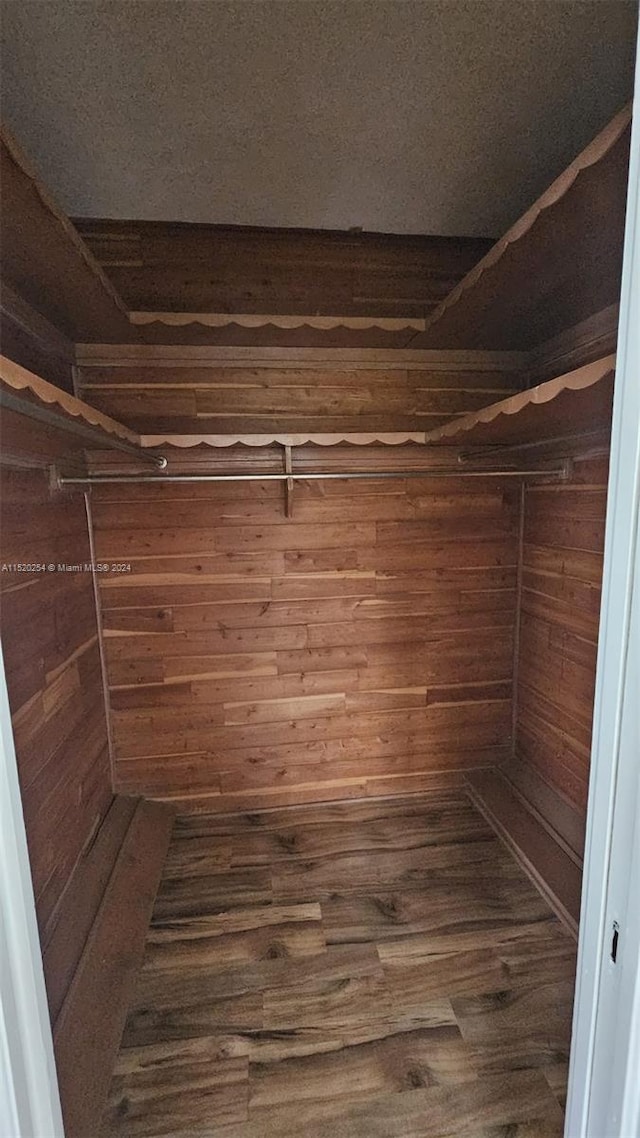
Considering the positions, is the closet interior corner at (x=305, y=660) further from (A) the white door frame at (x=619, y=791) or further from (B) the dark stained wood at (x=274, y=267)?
(A) the white door frame at (x=619, y=791)

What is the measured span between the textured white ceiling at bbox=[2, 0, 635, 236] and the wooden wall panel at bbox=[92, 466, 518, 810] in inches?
41.1

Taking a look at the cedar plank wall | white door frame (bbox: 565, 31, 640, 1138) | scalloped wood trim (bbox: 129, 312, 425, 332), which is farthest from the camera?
scalloped wood trim (bbox: 129, 312, 425, 332)

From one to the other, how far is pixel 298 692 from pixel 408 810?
74 cm

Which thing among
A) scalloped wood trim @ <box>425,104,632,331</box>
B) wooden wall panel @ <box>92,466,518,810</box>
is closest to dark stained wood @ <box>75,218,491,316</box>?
scalloped wood trim @ <box>425,104,632,331</box>

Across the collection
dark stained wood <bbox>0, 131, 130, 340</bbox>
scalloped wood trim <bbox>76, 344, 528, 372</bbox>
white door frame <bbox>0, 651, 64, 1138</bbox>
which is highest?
dark stained wood <bbox>0, 131, 130, 340</bbox>

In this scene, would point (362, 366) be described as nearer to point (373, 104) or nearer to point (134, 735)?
point (373, 104)

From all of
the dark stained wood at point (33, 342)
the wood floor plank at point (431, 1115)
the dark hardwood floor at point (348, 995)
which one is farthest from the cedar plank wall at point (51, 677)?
the wood floor plank at point (431, 1115)

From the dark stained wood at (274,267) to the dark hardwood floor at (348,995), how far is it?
7.38 ft

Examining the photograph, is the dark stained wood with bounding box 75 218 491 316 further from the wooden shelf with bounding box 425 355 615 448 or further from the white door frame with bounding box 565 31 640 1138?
the white door frame with bounding box 565 31 640 1138

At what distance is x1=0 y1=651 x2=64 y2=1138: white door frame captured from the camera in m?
0.66

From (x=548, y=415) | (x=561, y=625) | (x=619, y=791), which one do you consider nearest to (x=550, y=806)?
(x=561, y=625)

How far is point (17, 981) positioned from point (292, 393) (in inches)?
78.1

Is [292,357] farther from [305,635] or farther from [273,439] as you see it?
[305,635]

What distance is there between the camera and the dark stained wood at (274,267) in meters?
1.88
